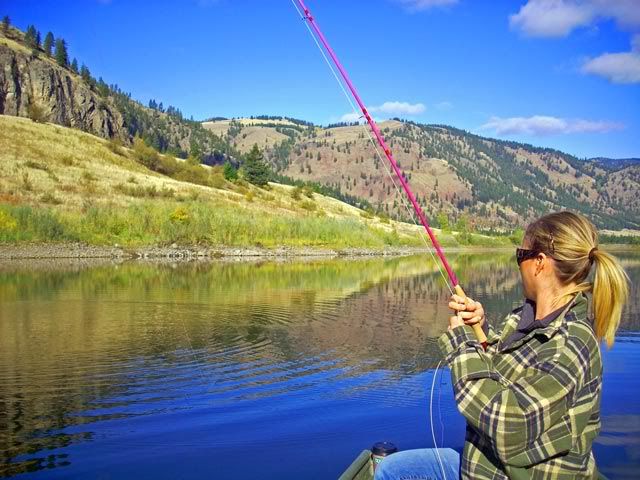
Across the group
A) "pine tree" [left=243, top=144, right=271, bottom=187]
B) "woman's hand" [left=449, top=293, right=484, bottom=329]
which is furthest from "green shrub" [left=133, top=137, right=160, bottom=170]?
"woman's hand" [left=449, top=293, right=484, bottom=329]

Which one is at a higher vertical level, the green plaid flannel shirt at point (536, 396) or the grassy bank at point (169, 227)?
the grassy bank at point (169, 227)

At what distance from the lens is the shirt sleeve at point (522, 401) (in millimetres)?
2484

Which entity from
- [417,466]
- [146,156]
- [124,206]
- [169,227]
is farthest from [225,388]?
[146,156]

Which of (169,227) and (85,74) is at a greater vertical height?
(85,74)

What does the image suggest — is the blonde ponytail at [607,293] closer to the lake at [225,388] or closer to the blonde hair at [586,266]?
the blonde hair at [586,266]

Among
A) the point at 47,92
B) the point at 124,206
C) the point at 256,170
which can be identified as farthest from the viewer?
the point at 47,92

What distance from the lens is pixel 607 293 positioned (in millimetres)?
2750

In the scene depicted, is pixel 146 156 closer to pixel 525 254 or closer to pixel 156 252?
pixel 156 252

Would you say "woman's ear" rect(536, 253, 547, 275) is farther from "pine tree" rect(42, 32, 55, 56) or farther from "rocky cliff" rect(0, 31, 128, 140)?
"pine tree" rect(42, 32, 55, 56)

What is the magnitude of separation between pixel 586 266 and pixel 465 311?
0.60m

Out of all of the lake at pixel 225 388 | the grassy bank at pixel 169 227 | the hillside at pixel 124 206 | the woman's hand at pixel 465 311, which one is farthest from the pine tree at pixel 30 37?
the woman's hand at pixel 465 311

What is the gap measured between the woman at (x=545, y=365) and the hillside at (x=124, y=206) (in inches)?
1697

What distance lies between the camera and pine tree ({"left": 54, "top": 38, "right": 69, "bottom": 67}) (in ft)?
371

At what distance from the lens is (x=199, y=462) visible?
261 inches
